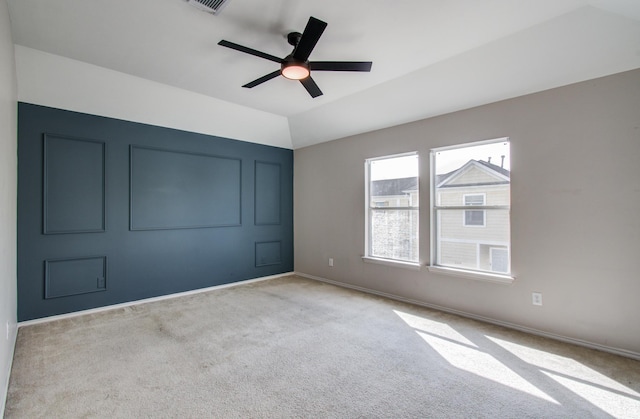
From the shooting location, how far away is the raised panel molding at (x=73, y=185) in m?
3.45

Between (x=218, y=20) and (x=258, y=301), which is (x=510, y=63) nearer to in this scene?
(x=218, y=20)

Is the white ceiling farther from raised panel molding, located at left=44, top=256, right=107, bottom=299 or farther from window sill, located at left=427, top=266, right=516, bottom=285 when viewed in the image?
raised panel molding, located at left=44, top=256, right=107, bottom=299

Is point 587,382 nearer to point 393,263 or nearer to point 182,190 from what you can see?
point 393,263

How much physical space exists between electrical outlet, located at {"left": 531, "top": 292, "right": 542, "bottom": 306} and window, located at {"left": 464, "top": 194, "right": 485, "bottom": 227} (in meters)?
0.86

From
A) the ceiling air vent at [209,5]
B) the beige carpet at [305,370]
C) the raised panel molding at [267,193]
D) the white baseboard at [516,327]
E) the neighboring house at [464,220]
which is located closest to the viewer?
the beige carpet at [305,370]

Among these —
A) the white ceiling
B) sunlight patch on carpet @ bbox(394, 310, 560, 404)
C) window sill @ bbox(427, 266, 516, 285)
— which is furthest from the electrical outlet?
the white ceiling

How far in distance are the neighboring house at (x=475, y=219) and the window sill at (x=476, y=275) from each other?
9 centimetres

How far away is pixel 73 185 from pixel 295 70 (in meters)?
3.07

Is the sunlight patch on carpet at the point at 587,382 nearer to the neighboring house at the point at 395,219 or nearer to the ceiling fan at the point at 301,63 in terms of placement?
the neighboring house at the point at 395,219

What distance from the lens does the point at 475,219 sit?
3.54 m

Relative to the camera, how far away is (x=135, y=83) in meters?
3.61

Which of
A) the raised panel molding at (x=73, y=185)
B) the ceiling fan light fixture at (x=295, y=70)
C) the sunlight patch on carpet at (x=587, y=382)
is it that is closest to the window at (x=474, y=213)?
the sunlight patch on carpet at (x=587, y=382)

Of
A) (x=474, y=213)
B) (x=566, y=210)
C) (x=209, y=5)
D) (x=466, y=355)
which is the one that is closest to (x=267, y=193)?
(x=474, y=213)

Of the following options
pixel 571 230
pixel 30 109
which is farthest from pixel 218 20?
pixel 571 230
